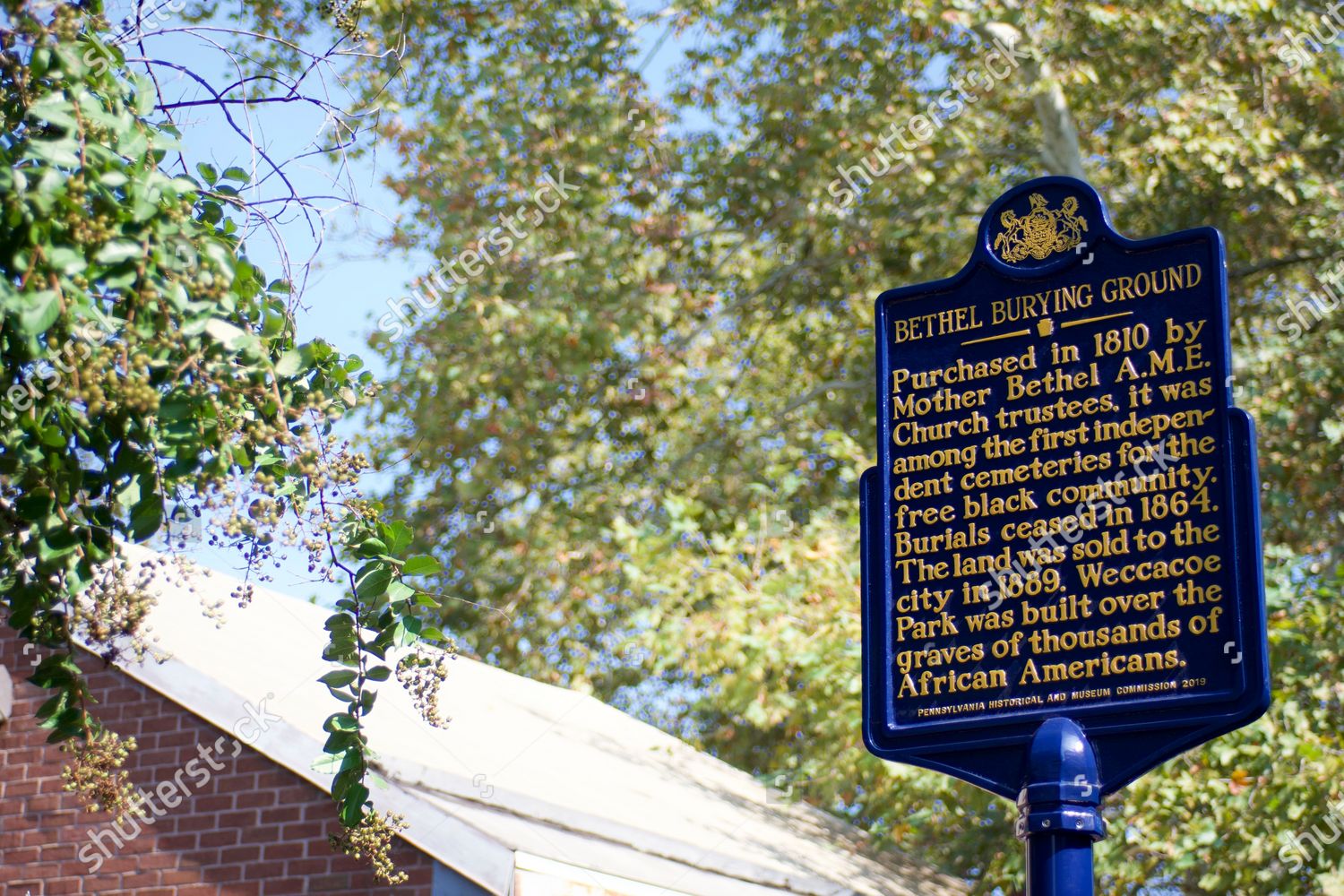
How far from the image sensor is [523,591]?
1791cm

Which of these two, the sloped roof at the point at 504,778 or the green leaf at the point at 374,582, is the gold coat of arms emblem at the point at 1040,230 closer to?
the green leaf at the point at 374,582

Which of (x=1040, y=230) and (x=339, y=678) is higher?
(x=1040, y=230)

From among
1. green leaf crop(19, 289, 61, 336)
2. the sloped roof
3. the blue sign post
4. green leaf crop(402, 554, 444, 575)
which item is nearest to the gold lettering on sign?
the blue sign post

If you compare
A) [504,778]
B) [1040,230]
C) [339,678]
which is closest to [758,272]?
[504,778]

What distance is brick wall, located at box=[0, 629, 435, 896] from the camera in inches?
317

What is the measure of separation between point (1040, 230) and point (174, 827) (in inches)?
216

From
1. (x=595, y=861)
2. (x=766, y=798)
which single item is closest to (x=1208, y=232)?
(x=595, y=861)

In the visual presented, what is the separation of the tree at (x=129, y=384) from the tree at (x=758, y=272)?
28.8 feet

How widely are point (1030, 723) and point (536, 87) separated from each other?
1391 centimetres

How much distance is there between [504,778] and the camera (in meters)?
8.70

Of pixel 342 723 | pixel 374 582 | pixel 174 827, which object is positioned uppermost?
pixel 374 582

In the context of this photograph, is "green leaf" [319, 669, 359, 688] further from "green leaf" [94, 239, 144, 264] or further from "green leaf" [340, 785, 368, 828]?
"green leaf" [94, 239, 144, 264]

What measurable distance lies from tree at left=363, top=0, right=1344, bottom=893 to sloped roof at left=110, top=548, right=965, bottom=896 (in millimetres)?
2370

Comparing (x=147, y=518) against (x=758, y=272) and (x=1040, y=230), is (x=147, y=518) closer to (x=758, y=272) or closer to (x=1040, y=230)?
(x=1040, y=230)
